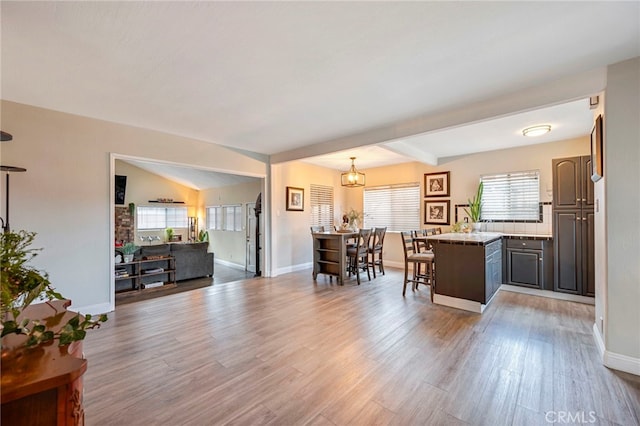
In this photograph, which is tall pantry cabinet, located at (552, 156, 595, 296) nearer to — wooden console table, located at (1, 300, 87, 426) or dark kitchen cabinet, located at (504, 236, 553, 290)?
dark kitchen cabinet, located at (504, 236, 553, 290)

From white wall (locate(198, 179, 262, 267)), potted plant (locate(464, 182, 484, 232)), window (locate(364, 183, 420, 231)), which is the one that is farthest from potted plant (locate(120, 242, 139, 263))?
potted plant (locate(464, 182, 484, 232))

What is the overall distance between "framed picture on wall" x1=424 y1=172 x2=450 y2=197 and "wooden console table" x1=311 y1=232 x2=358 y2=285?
210 centimetres

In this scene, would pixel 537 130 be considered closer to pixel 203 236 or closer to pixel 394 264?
pixel 394 264

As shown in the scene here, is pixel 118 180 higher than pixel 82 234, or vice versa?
pixel 118 180

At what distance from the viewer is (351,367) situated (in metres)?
2.30

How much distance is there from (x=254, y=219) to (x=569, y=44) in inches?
239

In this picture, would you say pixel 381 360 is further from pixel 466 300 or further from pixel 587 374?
pixel 466 300

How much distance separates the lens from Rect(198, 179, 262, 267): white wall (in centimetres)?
729

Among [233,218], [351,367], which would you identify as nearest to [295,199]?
[233,218]

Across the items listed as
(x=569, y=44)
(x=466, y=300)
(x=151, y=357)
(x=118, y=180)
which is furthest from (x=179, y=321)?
(x=118, y=180)

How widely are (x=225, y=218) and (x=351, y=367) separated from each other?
689 cm

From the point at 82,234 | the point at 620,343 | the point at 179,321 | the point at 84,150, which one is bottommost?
the point at 179,321

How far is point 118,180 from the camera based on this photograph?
8055mm

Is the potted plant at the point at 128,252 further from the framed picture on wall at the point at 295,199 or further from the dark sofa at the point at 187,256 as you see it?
the framed picture on wall at the point at 295,199
